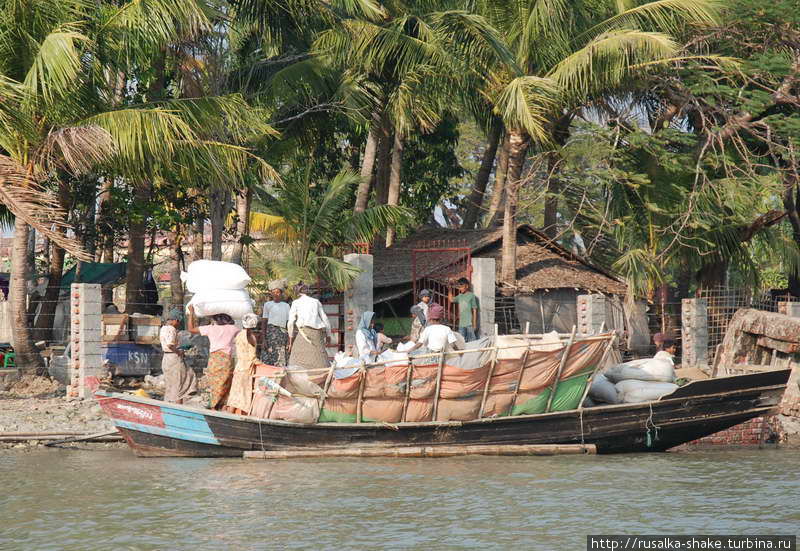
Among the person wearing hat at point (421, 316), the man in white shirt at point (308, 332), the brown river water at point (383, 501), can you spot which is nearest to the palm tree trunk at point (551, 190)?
the person wearing hat at point (421, 316)

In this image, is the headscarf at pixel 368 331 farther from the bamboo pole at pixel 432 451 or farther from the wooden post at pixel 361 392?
the bamboo pole at pixel 432 451

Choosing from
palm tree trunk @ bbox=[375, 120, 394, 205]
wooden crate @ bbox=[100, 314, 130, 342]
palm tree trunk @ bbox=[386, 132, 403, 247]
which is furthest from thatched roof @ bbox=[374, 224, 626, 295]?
wooden crate @ bbox=[100, 314, 130, 342]

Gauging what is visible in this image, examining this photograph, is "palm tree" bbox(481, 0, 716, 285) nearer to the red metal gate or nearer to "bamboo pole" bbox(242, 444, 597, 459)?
the red metal gate

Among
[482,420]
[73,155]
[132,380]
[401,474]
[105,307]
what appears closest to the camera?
[401,474]

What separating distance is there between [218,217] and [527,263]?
6.13m

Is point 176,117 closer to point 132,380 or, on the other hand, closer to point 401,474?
point 132,380

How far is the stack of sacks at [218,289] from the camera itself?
1376 cm

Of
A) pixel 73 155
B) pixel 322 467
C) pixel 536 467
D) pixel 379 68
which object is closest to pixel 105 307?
pixel 73 155

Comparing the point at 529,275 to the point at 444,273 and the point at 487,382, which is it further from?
the point at 487,382

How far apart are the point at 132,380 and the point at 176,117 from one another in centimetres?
427

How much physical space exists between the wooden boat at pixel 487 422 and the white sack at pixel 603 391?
1.00 feet

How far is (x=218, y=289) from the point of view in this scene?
13.8 metres

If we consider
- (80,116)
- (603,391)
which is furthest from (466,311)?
(80,116)

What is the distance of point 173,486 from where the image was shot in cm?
1102
